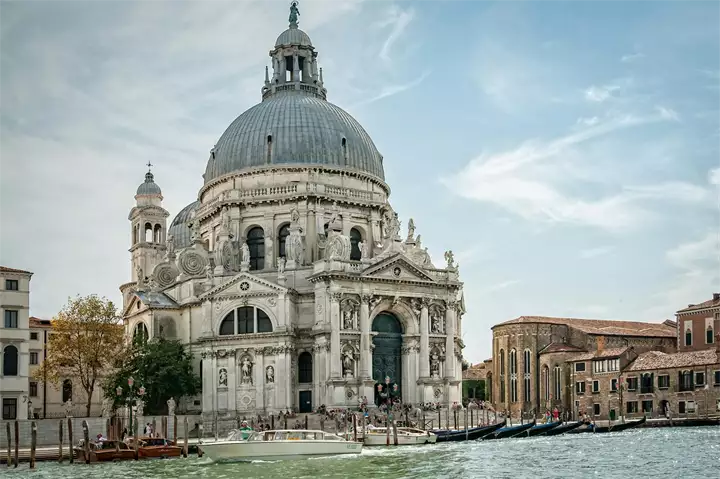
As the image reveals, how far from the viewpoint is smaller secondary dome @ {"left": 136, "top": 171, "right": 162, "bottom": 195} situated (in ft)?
287

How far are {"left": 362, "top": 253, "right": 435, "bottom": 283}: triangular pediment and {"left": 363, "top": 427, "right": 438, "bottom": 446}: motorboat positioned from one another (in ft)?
39.7

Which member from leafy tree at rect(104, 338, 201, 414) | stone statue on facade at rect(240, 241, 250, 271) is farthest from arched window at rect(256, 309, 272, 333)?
leafy tree at rect(104, 338, 201, 414)

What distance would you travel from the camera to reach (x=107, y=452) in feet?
141

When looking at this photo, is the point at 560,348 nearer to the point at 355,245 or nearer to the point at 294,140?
the point at 355,245

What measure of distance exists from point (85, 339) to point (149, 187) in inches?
1174

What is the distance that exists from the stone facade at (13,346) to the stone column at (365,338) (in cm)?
1709

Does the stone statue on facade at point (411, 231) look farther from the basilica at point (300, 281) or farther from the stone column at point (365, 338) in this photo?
the stone column at point (365, 338)

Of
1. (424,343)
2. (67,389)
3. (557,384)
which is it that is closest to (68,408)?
(67,389)

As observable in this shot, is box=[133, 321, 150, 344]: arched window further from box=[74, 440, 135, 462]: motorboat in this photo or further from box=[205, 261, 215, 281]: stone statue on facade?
box=[74, 440, 135, 462]: motorboat

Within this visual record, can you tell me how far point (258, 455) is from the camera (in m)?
42.8

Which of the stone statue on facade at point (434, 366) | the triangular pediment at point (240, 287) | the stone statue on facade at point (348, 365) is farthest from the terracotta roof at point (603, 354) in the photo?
the triangular pediment at point (240, 287)

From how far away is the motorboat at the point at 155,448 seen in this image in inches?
1718

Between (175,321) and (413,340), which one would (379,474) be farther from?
(175,321)

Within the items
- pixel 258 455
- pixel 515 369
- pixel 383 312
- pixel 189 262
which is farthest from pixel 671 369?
pixel 258 455
